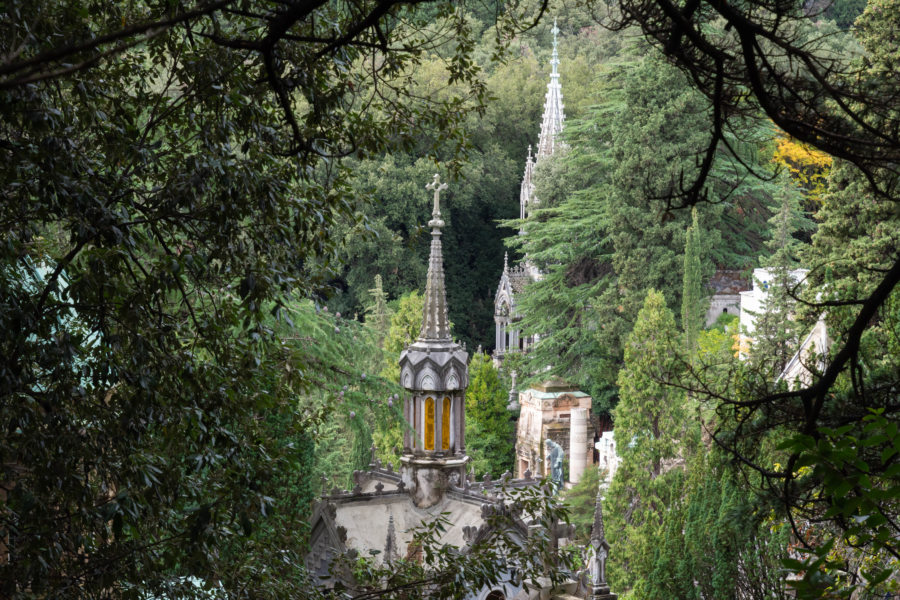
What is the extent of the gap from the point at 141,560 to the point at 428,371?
40.5ft

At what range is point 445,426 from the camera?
722 inches

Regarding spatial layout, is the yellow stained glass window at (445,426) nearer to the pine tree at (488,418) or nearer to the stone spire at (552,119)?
the pine tree at (488,418)

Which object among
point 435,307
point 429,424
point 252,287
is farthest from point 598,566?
point 252,287

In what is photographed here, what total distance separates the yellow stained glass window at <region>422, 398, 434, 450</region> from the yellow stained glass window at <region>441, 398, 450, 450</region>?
0.16 meters

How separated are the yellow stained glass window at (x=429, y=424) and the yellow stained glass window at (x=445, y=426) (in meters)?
0.16

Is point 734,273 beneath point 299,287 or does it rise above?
above

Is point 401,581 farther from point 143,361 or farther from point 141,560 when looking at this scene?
point 143,361

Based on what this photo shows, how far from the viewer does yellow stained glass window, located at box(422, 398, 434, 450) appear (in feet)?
60.1

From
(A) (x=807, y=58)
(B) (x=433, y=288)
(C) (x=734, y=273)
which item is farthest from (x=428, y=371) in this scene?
(C) (x=734, y=273)

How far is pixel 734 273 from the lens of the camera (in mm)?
32031

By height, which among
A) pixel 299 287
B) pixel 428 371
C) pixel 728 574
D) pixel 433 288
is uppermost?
pixel 433 288

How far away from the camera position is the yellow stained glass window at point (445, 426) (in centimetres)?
1833

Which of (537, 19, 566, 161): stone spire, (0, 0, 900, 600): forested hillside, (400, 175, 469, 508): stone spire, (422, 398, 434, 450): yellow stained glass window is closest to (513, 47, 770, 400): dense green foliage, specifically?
(537, 19, 566, 161): stone spire

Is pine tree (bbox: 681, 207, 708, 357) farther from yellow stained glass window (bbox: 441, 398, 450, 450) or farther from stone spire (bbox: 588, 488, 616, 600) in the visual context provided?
yellow stained glass window (bbox: 441, 398, 450, 450)
